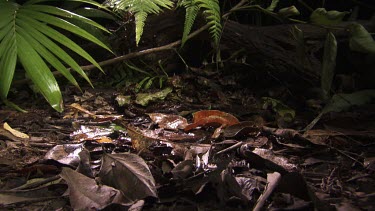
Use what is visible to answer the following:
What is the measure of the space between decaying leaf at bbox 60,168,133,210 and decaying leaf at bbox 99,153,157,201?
1.0 inches

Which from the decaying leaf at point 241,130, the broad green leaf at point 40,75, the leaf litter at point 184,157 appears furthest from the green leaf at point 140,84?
the decaying leaf at point 241,130

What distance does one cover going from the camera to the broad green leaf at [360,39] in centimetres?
165

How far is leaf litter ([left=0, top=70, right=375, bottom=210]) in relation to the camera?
0.99 metres

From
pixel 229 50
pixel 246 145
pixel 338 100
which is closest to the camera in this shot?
pixel 246 145

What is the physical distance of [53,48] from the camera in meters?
1.56

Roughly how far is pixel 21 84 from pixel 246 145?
1.33 meters

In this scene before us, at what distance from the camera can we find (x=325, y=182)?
1114mm

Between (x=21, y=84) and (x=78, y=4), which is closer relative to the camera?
(x=21, y=84)

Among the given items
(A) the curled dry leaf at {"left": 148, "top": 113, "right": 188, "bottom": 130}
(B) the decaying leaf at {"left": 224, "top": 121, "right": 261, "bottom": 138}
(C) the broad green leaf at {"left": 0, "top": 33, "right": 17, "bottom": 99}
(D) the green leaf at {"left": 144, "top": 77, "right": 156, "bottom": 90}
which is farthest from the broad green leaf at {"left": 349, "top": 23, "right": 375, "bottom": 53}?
(C) the broad green leaf at {"left": 0, "top": 33, "right": 17, "bottom": 99}

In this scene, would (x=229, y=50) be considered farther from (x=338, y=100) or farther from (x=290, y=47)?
(x=338, y=100)

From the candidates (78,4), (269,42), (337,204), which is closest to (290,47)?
(269,42)

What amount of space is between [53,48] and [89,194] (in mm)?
809

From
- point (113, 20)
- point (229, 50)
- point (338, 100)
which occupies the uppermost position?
point (113, 20)

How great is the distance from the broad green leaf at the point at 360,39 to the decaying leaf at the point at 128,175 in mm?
1172
